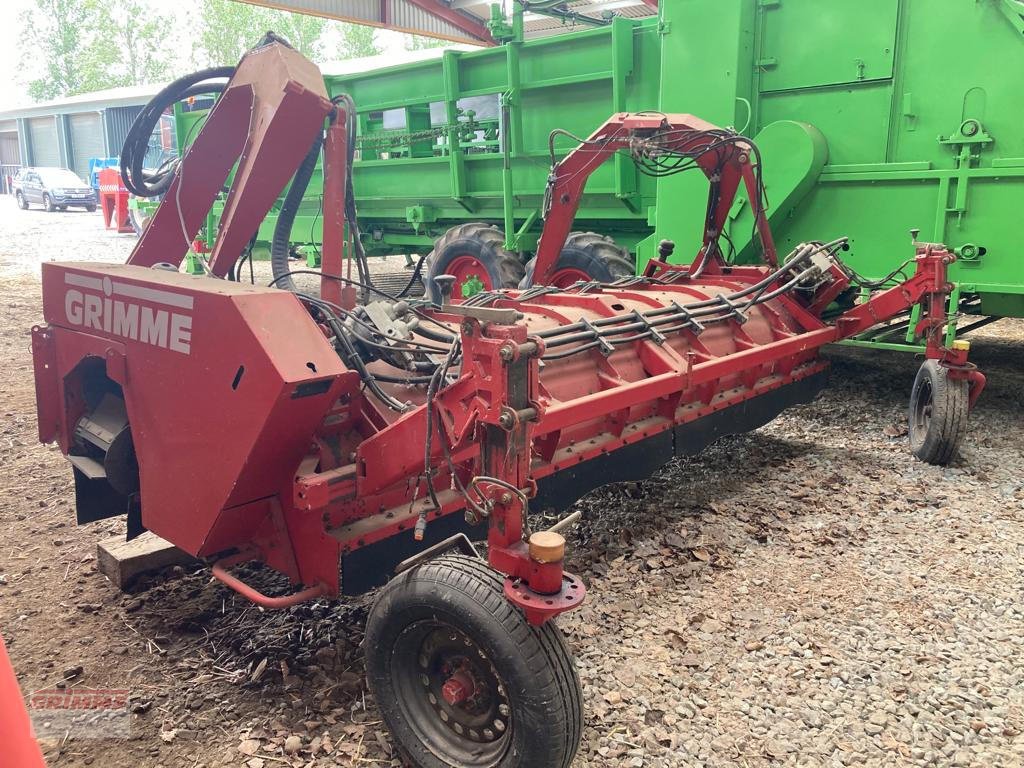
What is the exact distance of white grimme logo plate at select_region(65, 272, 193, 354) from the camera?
2.52m

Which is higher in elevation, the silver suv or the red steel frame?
the silver suv

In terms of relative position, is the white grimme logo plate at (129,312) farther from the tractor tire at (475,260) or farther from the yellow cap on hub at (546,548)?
the tractor tire at (475,260)

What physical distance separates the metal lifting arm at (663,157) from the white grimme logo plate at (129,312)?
253cm

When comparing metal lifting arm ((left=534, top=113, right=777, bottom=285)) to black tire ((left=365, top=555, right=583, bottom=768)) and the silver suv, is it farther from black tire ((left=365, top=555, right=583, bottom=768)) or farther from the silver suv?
the silver suv

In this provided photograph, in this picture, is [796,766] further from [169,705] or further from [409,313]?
[409,313]

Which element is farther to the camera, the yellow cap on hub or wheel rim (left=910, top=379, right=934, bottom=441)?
wheel rim (left=910, top=379, right=934, bottom=441)

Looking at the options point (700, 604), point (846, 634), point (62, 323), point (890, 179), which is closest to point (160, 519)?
point (62, 323)

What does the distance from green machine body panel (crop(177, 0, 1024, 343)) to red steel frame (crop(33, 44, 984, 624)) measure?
5.77ft

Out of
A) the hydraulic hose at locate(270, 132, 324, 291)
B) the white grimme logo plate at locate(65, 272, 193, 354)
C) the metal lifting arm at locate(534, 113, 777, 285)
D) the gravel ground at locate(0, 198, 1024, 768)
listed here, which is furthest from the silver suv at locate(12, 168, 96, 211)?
the white grimme logo plate at locate(65, 272, 193, 354)

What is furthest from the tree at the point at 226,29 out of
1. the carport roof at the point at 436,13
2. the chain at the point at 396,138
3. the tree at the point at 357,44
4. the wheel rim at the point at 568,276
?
the wheel rim at the point at 568,276

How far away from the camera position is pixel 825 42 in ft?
17.7

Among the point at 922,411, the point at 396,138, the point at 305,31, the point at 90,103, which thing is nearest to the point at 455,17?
the point at 396,138

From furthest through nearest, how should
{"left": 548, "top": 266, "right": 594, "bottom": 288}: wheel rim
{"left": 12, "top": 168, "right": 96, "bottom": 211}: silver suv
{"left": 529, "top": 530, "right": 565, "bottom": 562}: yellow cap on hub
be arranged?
{"left": 12, "top": 168, "right": 96, "bottom": 211}: silver suv → {"left": 548, "top": 266, "right": 594, "bottom": 288}: wheel rim → {"left": 529, "top": 530, "right": 565, "bottom": 562}: yellow cap on hub

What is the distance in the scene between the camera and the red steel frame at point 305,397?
2188mm
